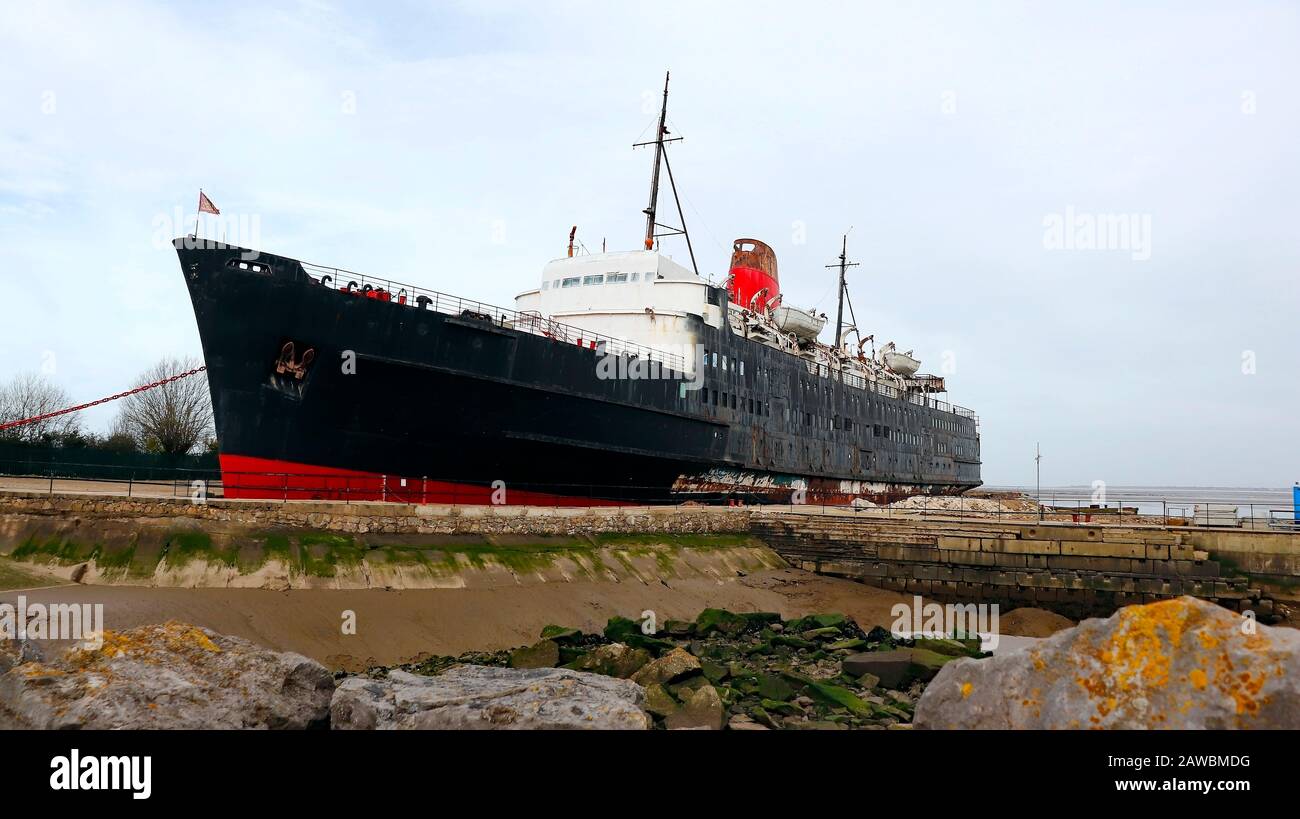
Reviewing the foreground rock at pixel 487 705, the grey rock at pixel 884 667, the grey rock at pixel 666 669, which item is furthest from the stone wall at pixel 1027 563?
the foreground rock at pixel 487 705

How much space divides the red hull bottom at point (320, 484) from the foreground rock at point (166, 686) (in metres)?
8.71

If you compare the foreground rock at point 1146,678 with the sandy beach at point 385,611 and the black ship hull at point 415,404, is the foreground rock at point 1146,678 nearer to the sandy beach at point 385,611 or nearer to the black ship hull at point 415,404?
the sandy beach at point 385,611

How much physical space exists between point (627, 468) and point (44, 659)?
17553mm

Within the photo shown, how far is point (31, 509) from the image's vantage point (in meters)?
14.6

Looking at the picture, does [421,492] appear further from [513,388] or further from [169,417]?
[169,417]

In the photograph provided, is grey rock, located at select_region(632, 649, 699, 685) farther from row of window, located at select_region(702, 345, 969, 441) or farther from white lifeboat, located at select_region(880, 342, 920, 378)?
white lifeboat, located at select_region(880, 342, 920, 378)

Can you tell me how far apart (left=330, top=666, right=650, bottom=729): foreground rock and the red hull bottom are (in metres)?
9.59

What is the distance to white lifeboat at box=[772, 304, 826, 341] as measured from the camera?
37.8 metres

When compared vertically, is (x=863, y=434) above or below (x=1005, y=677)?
above

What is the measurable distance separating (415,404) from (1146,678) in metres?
16.4

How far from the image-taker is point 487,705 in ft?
25.7

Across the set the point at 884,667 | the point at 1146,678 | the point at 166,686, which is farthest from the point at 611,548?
the point at 1146,678

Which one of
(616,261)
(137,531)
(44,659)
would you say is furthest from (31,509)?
(616,261)

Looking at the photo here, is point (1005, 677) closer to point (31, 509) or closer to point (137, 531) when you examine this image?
point (137, 531)
